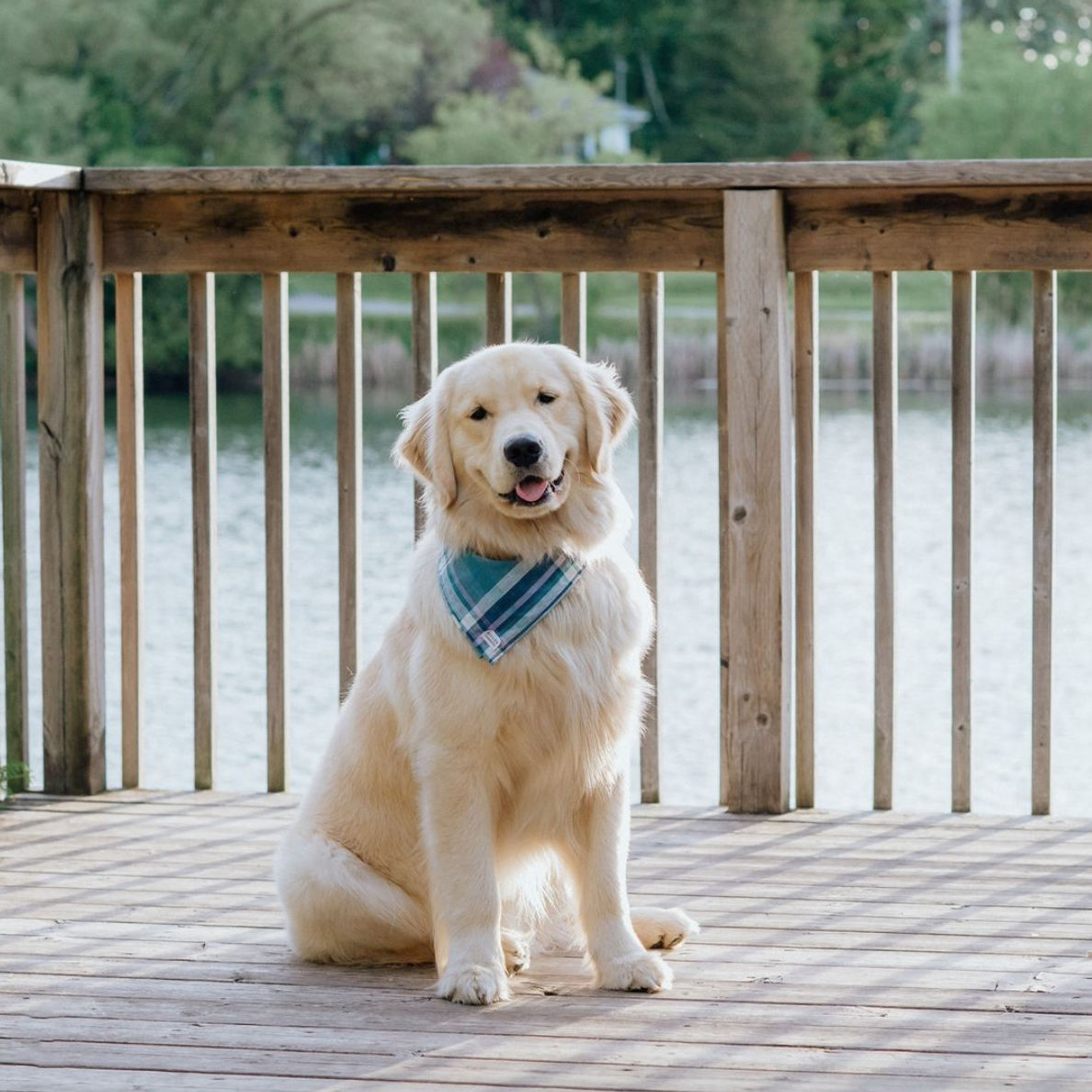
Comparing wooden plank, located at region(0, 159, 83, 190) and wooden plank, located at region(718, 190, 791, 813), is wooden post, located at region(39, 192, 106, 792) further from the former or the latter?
wooden plank, located at region(718, 190, 791, 813)

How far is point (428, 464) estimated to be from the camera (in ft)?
9.88

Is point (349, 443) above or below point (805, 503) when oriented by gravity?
above

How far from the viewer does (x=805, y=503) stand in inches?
166

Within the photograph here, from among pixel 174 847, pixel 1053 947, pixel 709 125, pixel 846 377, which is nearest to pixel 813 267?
→ pixel 1053 947

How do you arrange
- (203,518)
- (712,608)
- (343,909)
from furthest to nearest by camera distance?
(712,608) < (203,518) < (343,909)

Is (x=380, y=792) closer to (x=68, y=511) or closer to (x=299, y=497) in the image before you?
(x=68, y=511)

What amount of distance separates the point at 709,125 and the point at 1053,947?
41.2 m

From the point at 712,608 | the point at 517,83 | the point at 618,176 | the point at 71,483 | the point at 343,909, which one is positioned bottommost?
the point at 712,608

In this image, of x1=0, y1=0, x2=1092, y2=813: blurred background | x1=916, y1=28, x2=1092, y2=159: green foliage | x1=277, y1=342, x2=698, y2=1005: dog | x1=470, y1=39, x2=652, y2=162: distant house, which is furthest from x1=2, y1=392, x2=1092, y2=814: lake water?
x1=470, y1=39, x2=652, y2=162: distant house

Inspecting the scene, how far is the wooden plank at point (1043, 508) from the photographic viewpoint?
4.10 m

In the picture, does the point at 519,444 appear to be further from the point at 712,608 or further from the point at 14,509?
the point at 712,608

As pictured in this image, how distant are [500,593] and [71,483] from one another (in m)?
1.92

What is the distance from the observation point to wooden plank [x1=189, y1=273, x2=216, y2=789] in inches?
175

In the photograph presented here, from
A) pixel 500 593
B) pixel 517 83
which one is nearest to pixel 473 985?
pixel 500 593
